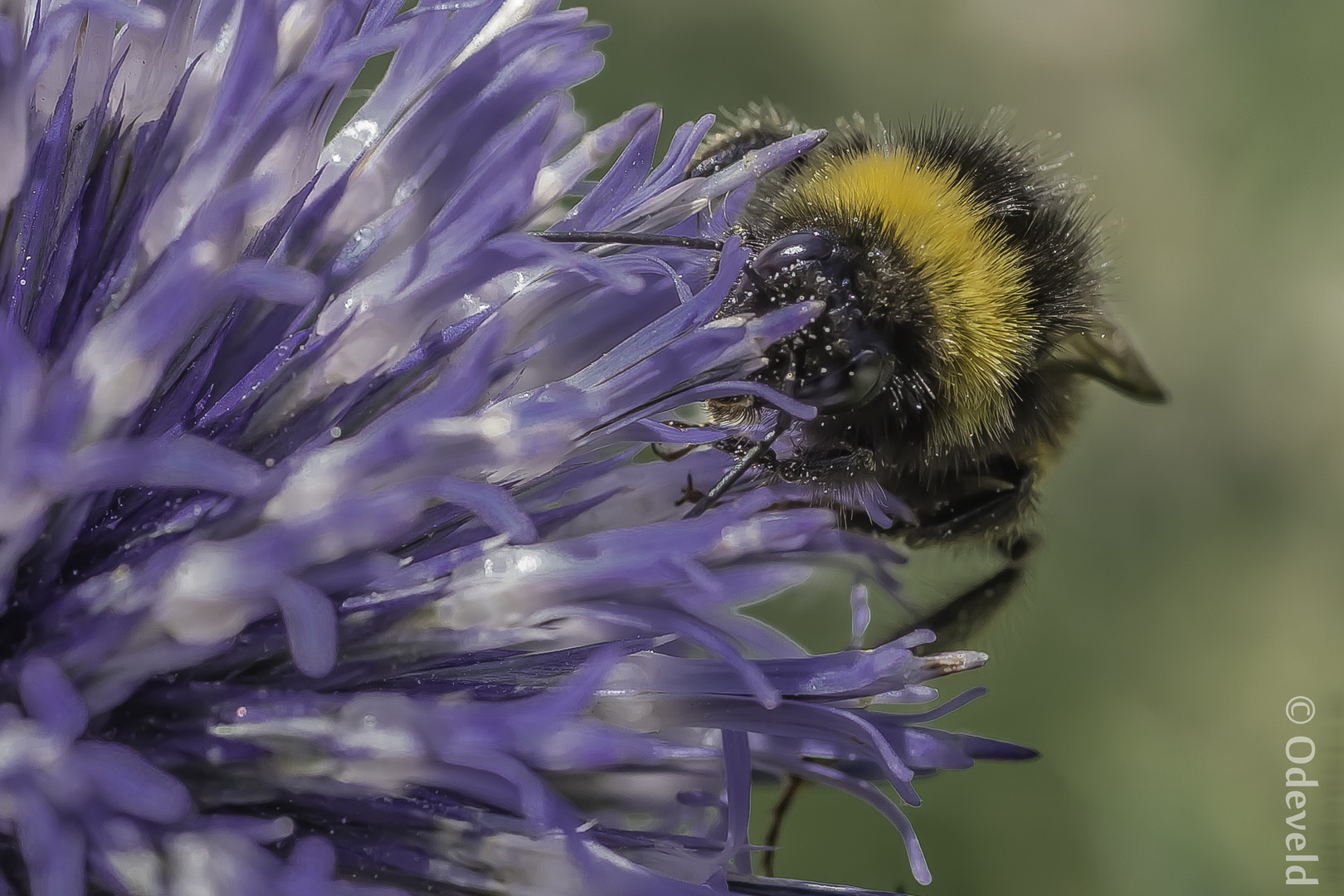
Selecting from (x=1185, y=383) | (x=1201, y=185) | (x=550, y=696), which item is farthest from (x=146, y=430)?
(x=1201, y=185)

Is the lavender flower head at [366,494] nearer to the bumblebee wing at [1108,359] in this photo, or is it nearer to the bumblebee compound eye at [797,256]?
the bumblebee compound eye at [797,256]

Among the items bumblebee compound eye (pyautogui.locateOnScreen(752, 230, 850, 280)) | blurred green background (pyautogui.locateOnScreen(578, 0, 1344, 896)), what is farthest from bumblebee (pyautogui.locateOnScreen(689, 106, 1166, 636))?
blurred green background (pyautogui.locateOnScreen(578, 0, 1344, 896))

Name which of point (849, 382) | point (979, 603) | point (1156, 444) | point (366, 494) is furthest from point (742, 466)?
point (1156, 444)

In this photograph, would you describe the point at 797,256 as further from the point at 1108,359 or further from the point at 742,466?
the point at 1108,359

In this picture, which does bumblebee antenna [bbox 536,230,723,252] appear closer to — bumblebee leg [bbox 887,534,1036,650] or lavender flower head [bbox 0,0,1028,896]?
lavender flower head [bbox 0,0,1028,896]

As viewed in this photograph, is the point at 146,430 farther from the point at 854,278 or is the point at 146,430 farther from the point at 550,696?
the point at 854,278

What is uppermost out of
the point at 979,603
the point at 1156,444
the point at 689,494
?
the point at 689,494
